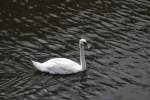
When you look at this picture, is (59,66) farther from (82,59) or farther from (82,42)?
(82,42)

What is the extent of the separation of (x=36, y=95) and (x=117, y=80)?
3.51m

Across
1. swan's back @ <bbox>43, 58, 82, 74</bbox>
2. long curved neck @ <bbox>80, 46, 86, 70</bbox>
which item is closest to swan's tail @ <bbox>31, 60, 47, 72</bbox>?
swan's back @ <bbox>43, 58, 82, 74</bbox>

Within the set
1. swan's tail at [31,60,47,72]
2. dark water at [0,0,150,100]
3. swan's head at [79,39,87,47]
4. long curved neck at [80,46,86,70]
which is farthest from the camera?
swan's head at [79,39,87,47]

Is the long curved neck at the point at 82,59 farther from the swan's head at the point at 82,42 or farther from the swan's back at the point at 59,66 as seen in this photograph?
the swan's back at the point at 59,66

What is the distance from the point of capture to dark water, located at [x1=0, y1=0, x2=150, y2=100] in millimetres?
18781

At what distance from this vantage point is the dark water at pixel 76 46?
18.8 metres

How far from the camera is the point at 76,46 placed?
73.7ft

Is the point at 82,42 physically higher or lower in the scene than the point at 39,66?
higher

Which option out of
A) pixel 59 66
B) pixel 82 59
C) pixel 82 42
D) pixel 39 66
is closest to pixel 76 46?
pixel 82 42

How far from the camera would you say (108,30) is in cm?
2391

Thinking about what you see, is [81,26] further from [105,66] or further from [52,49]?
[105,66]

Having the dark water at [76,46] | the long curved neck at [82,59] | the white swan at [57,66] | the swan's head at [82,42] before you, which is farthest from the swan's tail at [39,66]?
the swan's head at [82,42]

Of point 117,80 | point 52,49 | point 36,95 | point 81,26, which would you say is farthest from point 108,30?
point 36,95

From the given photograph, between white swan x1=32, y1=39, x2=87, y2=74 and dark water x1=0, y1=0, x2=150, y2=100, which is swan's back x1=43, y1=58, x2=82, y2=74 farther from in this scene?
dark water x1=0, y1=0, x2=150, y2=100
